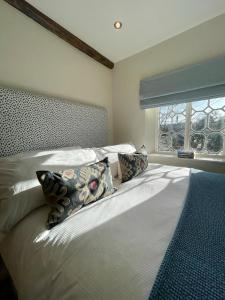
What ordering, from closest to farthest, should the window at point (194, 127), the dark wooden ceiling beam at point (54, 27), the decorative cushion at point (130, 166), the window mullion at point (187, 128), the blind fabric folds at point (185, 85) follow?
the dark wooden ceiling beam at point (54, 27), the decorative cushion at point (130, 166), the blind fabric folds at point (185, 85), the window at point (194, 127), the window mullion at point (187, 128)

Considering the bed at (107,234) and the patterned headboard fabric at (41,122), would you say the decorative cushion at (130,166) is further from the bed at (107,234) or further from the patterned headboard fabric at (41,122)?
the patterned headboard fabric at (41,122)

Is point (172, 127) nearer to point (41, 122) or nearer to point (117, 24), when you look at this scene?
point (117, 24)

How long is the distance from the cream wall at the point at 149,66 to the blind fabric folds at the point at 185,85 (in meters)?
0.12

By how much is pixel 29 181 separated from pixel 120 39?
79.8 inches

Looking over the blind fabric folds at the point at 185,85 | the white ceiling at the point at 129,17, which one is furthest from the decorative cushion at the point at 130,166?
the white ceiling at the point at 129,17

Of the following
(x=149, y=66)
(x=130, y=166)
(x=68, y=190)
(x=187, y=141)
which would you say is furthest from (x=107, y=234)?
(x=149, y=66)

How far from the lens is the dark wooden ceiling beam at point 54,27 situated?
1.39 meters

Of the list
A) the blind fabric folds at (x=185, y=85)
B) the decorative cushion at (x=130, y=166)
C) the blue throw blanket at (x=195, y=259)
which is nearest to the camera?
the blue throw blanket at (x=195, y=259)

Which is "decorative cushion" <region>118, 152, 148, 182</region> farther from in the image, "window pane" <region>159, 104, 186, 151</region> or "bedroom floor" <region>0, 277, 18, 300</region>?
"bedroom floor" <region>0, 277, 18, 300</region>

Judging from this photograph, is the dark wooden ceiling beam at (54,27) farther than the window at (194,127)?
No

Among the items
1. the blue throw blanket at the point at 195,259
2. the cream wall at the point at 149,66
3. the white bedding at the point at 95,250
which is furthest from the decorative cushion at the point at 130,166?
the cream wall at the point at 149,66

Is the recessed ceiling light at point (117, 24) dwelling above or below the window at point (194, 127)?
above

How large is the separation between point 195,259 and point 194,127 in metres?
1.91

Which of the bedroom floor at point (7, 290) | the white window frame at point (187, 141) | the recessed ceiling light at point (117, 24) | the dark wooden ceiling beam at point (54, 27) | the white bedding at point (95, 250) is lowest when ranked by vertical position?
the bedroom floor at point (7, 290)
